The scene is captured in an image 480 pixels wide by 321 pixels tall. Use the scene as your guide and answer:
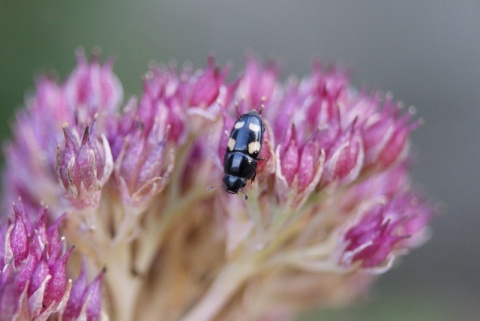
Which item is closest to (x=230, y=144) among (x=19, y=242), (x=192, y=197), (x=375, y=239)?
(x=192, y=197)

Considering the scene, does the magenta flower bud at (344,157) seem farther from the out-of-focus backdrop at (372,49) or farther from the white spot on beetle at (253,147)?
the out-of-focus backdrop at (372,49)

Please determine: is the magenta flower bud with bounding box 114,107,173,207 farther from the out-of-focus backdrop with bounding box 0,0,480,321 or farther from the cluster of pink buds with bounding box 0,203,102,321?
the out-of-focus backdrop with bounding box 0,0,480,321

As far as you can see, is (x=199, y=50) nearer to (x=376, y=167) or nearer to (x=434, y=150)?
(x=434, y=150)

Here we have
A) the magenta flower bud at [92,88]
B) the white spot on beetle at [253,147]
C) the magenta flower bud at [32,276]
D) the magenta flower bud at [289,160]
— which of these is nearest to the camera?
the magenta flower bud at [32,276]

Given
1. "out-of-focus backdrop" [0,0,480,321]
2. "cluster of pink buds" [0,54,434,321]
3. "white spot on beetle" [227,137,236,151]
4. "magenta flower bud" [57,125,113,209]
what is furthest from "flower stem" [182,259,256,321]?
"out-of-focus backdrop" [0,0,480,321]

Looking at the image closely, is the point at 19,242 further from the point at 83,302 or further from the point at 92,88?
the point at 92,88

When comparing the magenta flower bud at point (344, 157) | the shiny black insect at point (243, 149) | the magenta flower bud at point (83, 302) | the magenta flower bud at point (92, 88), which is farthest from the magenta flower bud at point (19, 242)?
the magenta flower bud at point (344, 157)
